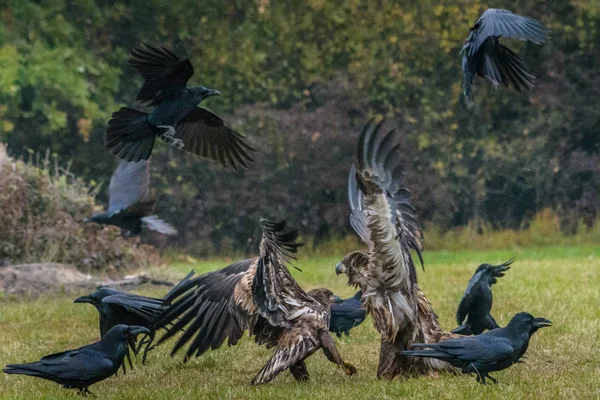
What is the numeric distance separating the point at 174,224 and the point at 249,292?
13239mm

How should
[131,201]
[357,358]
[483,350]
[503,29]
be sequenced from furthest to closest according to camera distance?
[131,201] → [357,358] → [503,29] → [483,350]

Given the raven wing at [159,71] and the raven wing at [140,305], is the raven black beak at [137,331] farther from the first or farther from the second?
the raven wing at [159,71]

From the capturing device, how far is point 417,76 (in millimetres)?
20609

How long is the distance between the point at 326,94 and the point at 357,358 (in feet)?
42.0

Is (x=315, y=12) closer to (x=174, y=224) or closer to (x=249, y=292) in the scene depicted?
(x=174, y=224)

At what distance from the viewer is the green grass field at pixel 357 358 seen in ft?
19.7

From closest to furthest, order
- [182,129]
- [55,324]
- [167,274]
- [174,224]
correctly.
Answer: [182,129] < [55,324] < [167,274] < [174,224]

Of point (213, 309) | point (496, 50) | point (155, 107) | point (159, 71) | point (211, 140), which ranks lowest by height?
point (213, 309)

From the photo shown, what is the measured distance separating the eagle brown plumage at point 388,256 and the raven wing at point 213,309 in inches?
27.7

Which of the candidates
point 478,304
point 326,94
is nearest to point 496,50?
point 478,304

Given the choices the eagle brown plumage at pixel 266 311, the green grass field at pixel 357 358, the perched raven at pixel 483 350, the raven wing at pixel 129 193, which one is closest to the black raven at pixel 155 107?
the eagle brown plumage at pixel 266 311

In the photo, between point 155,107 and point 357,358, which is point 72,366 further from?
point 155,107

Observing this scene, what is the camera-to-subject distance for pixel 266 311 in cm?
635

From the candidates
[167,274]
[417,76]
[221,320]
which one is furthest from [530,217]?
[221,320]
